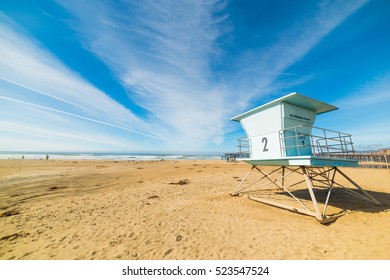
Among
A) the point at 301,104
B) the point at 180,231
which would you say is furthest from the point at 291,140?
the point at 180,231

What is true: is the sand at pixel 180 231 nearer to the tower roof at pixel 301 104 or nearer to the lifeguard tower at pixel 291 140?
the lifeguard tower at pixel 291 140

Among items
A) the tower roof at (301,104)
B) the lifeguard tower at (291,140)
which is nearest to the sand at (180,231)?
the lifeguard tower at (291,140)

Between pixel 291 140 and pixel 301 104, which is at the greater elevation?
pixel 301 104

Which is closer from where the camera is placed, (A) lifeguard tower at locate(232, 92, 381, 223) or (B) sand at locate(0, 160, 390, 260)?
(B) sand at locate(0, 160, 390, 260)

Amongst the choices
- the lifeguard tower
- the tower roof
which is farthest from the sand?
the tower roof

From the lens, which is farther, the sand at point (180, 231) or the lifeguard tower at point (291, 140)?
the lifeguard tower at point (291, 140)

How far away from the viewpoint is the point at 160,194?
40.4ft

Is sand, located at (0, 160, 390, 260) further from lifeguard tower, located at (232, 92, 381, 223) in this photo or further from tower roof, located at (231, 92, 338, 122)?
tower roof, located at (231, 92, 338, 122)

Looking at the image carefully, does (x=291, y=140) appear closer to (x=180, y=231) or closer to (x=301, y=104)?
(x=301, y=104)

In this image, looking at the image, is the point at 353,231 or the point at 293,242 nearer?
the point at 293,242

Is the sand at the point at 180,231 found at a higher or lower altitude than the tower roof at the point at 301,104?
lower
